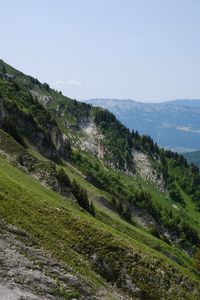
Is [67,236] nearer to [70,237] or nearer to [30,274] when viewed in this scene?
[70,237]

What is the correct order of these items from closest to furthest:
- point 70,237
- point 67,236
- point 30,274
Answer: point 30,274
point 67,236
point 70,237

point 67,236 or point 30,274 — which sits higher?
point 67,236

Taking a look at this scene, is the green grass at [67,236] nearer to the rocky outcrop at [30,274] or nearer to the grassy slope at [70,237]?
the grassy slope at [70,237]

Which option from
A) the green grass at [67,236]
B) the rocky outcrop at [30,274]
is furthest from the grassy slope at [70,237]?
the rocky outcrop at [30,274]

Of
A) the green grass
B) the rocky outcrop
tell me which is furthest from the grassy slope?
the rocky outcrop

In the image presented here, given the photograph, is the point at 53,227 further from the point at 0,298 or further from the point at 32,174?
the point at 32,174

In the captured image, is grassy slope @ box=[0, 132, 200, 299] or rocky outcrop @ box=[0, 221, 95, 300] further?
grassy slope @ box=[0, 132, 200, 299]

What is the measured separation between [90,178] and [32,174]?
2262 inches

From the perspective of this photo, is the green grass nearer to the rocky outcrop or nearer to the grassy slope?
the grassy slope

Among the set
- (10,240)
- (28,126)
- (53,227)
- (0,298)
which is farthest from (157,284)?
(28,126)

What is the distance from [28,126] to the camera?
121 m

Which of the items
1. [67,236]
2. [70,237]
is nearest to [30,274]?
[67,236]

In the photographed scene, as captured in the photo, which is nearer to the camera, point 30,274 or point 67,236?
point 30,274

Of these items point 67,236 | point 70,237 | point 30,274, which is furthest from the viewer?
point 70,237
